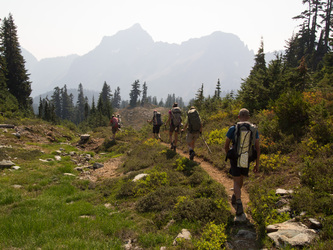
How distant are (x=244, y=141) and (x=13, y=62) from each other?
49.0m

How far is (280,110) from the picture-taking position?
9.84 meters

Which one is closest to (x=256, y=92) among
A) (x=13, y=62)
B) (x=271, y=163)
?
(x=271, y=163)

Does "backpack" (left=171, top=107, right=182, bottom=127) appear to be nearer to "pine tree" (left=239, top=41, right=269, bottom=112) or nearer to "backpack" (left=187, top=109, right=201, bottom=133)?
"backpack" (left=187, top=109, right=201, bottom=133)

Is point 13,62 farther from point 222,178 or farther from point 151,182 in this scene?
point 222,178

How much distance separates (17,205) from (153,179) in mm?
4354

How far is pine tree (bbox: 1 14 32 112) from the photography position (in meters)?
38.3

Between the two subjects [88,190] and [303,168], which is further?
[88,190]

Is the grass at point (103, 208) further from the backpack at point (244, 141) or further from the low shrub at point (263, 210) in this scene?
the backpack at point (244, 141)

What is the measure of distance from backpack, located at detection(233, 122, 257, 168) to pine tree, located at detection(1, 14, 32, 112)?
44.8 m

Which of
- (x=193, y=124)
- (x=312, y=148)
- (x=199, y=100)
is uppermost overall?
(x=199, y=100)

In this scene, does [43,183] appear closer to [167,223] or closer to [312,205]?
[167,223]

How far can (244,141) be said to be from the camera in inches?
192

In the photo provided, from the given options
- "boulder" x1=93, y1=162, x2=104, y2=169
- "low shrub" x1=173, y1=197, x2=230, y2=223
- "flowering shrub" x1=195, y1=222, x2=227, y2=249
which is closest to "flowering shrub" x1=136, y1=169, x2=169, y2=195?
"low shrub" x1=173, y1=197, x2=230, y2=223

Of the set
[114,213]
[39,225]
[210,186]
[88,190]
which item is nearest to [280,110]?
[210,186]
